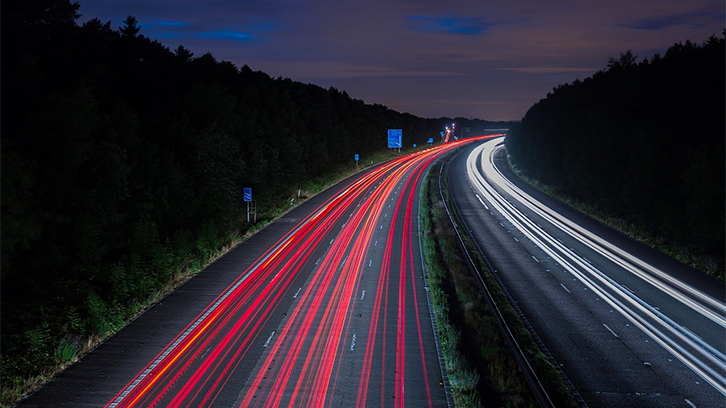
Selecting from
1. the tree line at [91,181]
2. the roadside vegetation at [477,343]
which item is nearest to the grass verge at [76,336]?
the tree line at [91,181]

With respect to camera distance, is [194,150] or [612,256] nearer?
[612,256]

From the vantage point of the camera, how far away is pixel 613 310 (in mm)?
21594

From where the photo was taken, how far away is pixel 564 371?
1631 centimetres

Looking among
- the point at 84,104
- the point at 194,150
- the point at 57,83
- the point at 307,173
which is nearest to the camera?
the point at 84,104

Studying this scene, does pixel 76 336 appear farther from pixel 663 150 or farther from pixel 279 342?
pixel 663 150

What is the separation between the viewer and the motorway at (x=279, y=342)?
14.2 m

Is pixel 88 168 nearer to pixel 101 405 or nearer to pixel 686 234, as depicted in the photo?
pixel 101 405

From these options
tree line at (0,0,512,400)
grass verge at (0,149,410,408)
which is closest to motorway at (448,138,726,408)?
grass verge at (0,149,410,408)

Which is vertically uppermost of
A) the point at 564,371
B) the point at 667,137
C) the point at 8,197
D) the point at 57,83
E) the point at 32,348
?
the point at 57,83

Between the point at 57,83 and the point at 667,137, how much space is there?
38925 mm

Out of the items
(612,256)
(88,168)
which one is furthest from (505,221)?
(88,168)

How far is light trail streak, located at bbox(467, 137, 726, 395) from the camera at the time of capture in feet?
55.7

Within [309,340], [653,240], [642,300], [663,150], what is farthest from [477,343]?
[663,150]

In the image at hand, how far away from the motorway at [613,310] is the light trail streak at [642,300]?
1.7 inches
